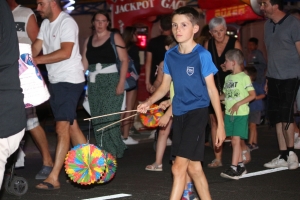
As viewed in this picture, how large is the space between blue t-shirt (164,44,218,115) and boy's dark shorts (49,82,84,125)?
1899 mm

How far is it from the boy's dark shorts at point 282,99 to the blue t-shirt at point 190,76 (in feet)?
9.40

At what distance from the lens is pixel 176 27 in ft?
17.7

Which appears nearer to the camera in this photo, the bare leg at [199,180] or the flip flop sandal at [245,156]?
the bare leg at [199,180]

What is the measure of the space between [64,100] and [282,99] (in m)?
2.91

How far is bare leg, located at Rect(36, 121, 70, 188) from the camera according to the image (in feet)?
22.6

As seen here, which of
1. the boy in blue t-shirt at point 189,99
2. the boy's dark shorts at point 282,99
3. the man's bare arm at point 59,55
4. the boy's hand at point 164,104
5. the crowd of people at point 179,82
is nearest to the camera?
the boy in blue t-shirt at point 189,99

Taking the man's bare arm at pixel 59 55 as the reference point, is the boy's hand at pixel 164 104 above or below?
below

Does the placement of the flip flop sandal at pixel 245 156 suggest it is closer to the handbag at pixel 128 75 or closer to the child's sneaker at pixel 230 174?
the child's sneaker at pixel 230 174

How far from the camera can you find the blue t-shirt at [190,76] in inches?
207

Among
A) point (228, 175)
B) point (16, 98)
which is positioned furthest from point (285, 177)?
point (16, 98)

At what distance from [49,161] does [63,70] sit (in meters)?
1.25

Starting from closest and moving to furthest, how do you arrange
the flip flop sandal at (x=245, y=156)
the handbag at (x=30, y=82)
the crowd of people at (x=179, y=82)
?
the handbag at (x=30, y=82) < the crowd of people at (x=179, y=82) < the flip flop sandal at (x=245, y=156)

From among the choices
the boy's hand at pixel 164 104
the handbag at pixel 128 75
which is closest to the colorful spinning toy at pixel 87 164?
the boy's hand at pixel 164 104

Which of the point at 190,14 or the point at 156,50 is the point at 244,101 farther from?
the point at 190,14
